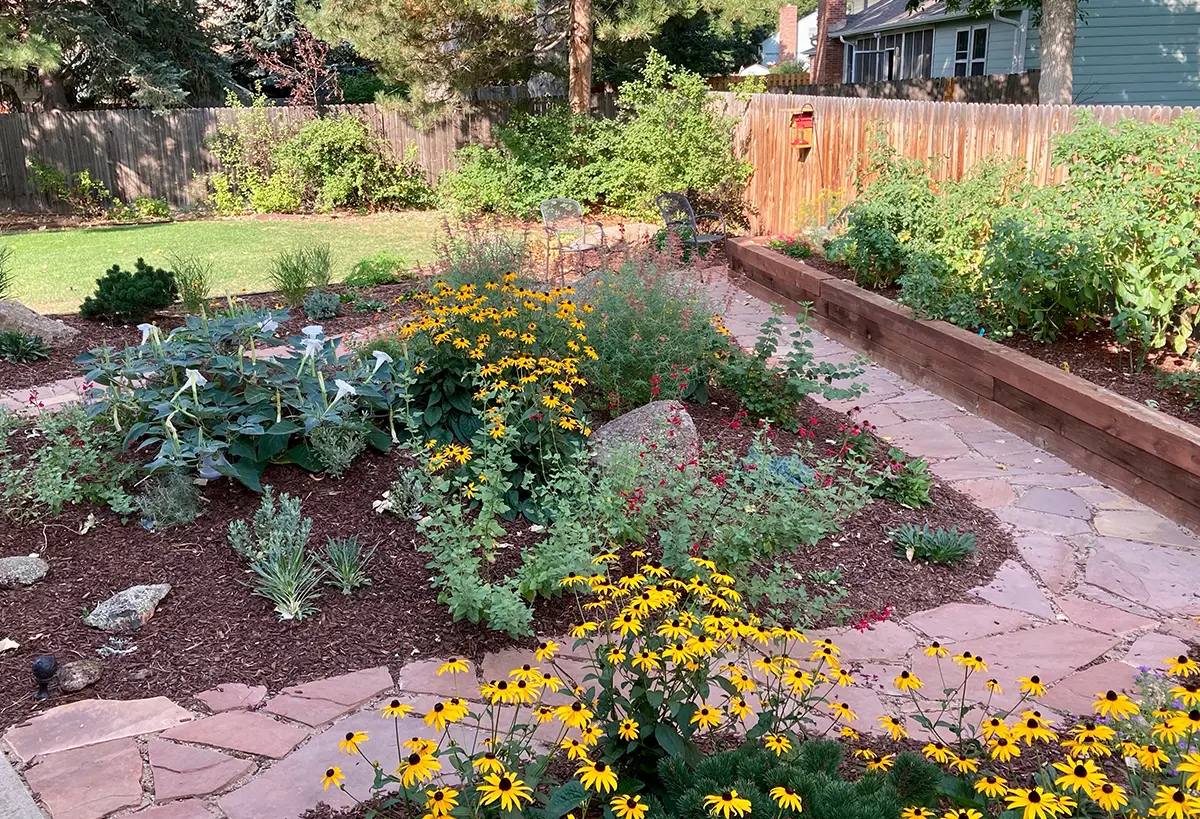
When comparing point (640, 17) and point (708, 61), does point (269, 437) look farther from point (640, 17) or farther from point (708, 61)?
point (708, 61)

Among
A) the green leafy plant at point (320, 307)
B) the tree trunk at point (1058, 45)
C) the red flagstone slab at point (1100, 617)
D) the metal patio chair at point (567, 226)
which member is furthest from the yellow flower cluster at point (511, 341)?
the tree trunk at point (1058, 45)

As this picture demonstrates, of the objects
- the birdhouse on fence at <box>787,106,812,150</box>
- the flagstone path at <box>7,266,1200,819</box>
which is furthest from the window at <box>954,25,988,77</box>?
the flagstone path at <box>7,266,1200,819</box>

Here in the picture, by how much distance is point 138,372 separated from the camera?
4.19m

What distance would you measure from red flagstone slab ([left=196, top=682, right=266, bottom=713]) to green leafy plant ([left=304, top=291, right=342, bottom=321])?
4.93 meters

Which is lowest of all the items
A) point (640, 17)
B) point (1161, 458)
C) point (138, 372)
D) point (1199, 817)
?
point (1161, 458)

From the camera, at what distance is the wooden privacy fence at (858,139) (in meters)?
6.55

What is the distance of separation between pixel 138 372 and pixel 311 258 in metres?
5.46

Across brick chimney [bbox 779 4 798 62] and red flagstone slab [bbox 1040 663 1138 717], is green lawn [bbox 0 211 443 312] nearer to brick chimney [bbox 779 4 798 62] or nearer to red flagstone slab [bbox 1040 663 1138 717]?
red flagstone slab [bbox 1040 663 1138 717]

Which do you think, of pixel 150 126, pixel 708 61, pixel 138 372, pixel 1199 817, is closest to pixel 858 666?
pixel 1199 817

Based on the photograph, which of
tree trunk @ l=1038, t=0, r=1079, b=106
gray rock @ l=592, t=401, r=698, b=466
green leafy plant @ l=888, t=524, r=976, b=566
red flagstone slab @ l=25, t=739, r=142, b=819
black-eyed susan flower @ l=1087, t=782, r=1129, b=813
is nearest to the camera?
black-eyed susan flower @ l=1087, t=782, r=1129, b=813

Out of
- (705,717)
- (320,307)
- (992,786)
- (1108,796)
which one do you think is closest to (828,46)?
(320,307)

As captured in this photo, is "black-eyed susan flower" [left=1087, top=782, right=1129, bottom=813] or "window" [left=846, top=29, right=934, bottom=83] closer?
"black-eyed susan flower" [left=1087, top=782, right=1129, bottom=813]

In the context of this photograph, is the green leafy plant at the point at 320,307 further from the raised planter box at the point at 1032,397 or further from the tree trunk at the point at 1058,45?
the tree trunk at the point at 1058,45

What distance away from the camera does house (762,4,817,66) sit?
→ 1638 inches
